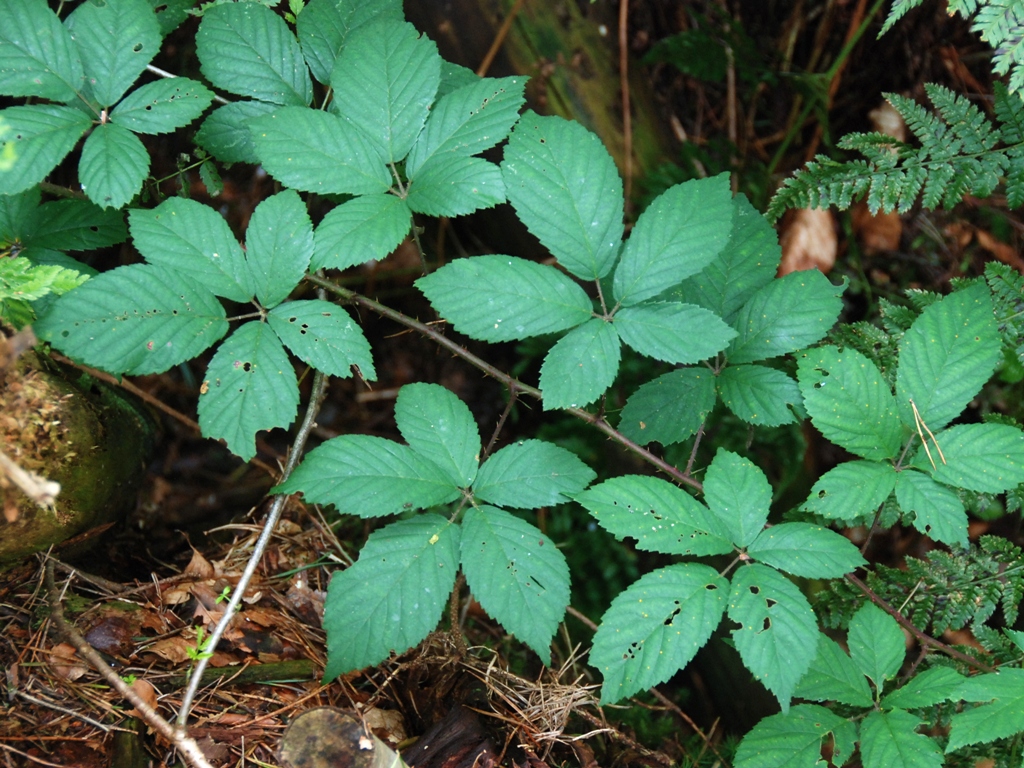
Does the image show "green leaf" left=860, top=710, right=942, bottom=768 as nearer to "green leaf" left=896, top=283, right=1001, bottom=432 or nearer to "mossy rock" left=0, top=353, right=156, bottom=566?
"green leaf" left=896, top=283, right=1001, bottom=432

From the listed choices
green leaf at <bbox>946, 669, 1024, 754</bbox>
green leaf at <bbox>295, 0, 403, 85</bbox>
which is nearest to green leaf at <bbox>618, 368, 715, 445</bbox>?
green leaf at <bbox>946, 669, 1024, 754</bbox>

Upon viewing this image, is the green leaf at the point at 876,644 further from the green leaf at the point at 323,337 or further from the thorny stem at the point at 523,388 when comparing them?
the green leaf at the point at 323,337

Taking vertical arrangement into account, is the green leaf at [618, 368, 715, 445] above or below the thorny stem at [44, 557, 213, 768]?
above

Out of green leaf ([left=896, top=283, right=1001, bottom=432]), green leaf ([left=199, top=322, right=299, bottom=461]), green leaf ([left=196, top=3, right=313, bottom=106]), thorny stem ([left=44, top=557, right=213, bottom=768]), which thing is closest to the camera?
thorny stem ([left=44, top=557, right=213, bottom=768])

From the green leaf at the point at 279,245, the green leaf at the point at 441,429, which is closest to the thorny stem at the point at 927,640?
the green leaf at the point at 441,429

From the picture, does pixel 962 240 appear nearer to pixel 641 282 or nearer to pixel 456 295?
pixel 641 282
